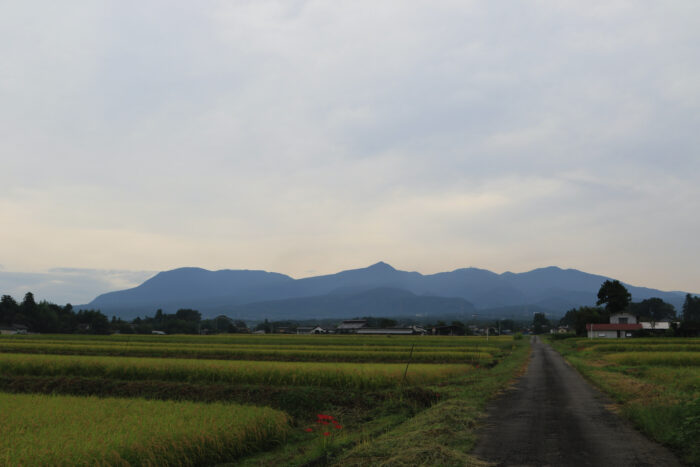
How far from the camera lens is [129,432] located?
1254 cm

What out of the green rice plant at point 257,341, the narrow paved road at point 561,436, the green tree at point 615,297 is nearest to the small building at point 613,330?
the green tree at point 615,297

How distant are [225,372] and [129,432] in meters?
15.3

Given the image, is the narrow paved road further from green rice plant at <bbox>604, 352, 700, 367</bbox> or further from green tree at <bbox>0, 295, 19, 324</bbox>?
green tree at <bbox>0, 295, 19, 324</bbox>

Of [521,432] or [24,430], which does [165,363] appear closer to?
[24,430]

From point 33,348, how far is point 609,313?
435ft

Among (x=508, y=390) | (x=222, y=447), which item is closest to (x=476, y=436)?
(x=222, y=447)

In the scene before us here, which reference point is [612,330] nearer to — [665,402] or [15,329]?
[665,402]

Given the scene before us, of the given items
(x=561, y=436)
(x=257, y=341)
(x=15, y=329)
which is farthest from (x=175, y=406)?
(x=15, y=329)

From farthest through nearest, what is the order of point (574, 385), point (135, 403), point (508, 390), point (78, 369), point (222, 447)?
1. point (78, 369)
2. point (574, 385)
3. point (508, 390)
4. point (135, 403)
5. point (222, 447)

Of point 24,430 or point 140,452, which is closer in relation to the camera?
point 140,452

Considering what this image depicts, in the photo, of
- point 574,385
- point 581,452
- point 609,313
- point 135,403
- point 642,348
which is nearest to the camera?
point 581,452

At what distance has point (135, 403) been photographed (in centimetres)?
1794

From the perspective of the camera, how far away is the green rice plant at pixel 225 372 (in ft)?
85.7

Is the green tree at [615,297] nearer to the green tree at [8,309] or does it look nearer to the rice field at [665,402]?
the rice field at [665,402]
